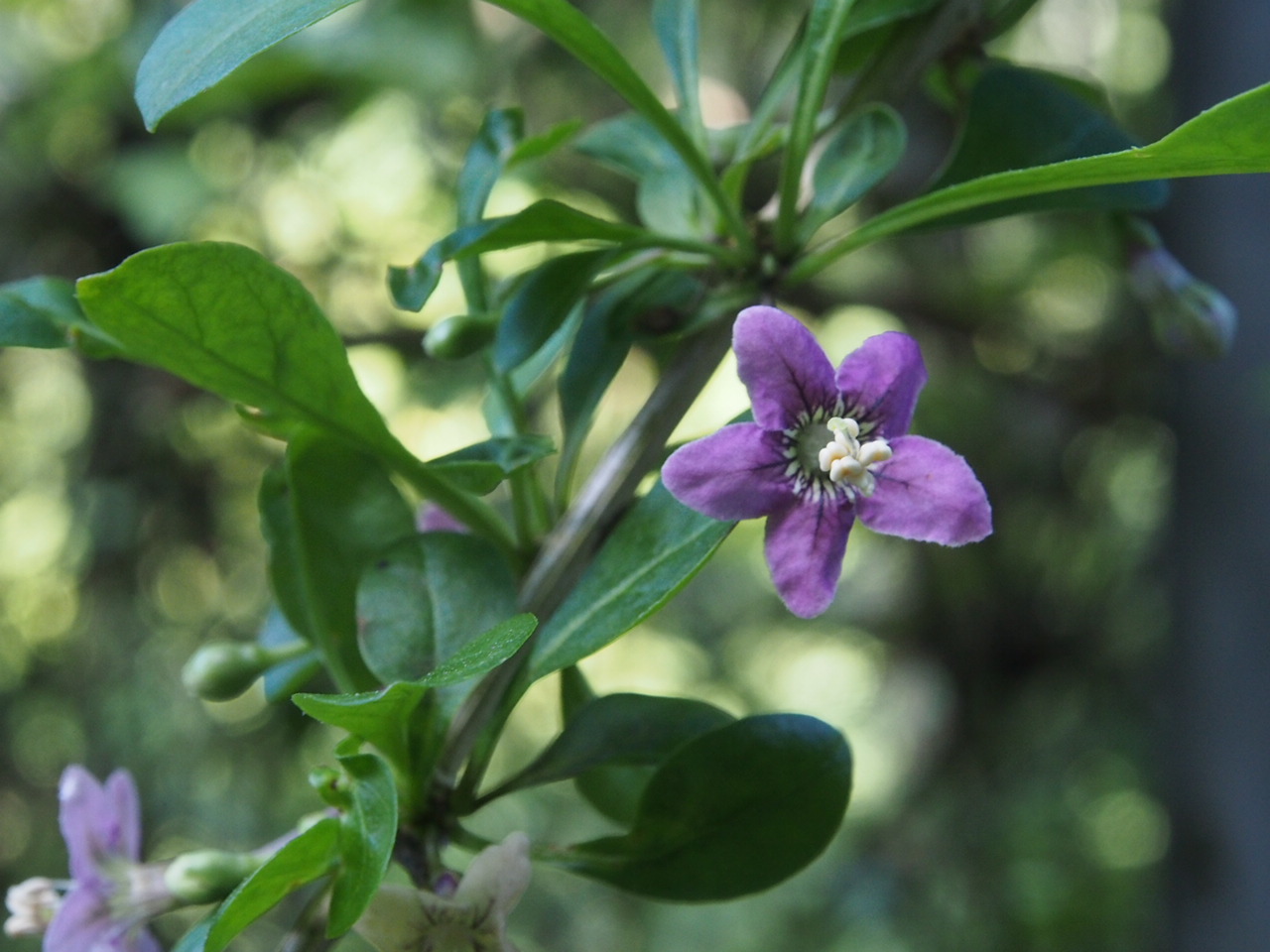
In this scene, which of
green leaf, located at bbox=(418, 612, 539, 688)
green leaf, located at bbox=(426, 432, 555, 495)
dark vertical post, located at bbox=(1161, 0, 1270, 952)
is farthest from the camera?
dark vertical post, located at bbox=(1161, 0, 1270, 952)

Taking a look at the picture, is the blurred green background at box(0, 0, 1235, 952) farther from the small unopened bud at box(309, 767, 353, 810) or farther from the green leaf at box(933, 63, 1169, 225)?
the small unopened bud at box(309, 767, 353, 810)

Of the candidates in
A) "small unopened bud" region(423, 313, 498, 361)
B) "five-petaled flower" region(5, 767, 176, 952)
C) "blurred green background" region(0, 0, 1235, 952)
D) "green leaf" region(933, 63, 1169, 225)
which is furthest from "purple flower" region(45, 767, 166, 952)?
"blurred green background" region(0, 0, 1235, 952)

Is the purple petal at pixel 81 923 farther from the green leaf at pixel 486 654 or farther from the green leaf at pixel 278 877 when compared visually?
the green leaf at pixel 486 654

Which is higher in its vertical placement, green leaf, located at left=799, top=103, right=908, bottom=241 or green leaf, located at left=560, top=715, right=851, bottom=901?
green leaf, located at left=799, top=103, right=908, bottom=241

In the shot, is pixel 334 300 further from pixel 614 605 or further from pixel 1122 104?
pixel 614 605

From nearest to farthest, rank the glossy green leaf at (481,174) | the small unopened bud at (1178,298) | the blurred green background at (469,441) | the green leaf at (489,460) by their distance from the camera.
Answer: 1. the green leaf at (489,460)
2. the glossy green leaf at (481,174)
3. the small unopened bud at (1178,298)
4. the blurred green background at (469,441)

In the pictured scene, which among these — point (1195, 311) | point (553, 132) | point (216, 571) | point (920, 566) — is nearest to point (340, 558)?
point (553, 132)

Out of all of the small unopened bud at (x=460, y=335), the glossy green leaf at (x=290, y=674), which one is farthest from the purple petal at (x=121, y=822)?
the small unopened bud at (x=460, y=335)
